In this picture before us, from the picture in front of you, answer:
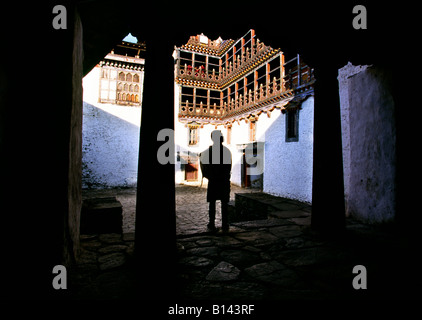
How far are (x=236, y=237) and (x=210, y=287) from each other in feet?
5.22

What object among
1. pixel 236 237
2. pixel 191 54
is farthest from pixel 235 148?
pixel 236 237

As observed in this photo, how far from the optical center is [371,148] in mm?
4625

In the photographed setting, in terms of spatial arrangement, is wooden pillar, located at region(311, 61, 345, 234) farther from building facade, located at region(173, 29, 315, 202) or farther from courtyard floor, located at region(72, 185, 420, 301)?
building facade, located at region(173, 29, 315, 202)

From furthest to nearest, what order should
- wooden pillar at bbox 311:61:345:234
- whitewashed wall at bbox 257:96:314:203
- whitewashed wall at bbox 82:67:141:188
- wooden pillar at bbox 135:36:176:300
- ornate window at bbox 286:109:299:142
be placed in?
whitewashed wall at bbox 82:67:141:188 → ornate window at bbox 286:109:299:142 → whitewashed wall at bbox 257:96:314:203 → wooden pillar at bbox 311:61:345:234 → wooden pillar at bbox 135:36:176:300

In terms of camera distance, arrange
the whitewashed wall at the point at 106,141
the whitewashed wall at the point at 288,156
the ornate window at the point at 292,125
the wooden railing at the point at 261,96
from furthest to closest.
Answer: the whitewashed wall at the point at 106,141 < the ornate window at the point at 292,125 < the wooden railing at the point at 261,96 < the whitewashed wall at the point at 288,156

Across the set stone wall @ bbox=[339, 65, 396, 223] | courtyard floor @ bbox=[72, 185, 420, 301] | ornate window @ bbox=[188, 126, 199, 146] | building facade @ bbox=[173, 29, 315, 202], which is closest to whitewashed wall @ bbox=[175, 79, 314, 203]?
building facade @ bbox=[173, 29, 315, 202]

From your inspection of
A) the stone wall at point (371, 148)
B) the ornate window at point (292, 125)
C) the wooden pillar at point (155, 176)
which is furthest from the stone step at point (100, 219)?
the ornate window at point (292, 125)

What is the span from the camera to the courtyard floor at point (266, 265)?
2.08 m

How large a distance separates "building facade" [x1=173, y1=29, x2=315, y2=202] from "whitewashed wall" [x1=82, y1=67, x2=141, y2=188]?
363cm

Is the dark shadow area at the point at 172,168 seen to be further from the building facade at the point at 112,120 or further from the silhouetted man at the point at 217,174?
the building facade at the point at 112,120

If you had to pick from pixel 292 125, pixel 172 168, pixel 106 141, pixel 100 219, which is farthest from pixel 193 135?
pixel 172 168

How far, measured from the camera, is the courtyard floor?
2082mm

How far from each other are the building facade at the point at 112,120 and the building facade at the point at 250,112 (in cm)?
340
